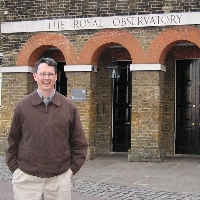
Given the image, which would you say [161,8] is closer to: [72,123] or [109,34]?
[109,34]

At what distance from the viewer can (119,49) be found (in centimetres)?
1433

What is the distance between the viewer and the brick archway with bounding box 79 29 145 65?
12.5m

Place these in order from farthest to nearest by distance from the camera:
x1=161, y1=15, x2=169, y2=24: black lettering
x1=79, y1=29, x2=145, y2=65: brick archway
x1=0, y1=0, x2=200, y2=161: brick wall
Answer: x1=79, y1=29, x2=145, y2=65: brick archway < x1=0, y1=0, x2=200, y2=161: brick wall < x1=161, y1=15, x2=169, y2=24: black lettering

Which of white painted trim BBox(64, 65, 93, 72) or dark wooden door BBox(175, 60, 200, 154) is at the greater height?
white painted trim BBox(64, 65, 93, 72)

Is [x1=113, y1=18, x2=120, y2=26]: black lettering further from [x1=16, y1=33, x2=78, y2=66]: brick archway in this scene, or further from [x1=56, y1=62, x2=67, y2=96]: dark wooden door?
[x1=56, y1=62, x2=67, y2=96]: dark wooden door

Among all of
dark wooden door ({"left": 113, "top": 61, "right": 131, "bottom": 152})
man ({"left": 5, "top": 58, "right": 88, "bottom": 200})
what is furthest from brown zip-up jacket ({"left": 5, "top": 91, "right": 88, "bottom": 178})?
dark wooden door ({"left": 113, "top": 61, "right": 131, "bottom": 152})

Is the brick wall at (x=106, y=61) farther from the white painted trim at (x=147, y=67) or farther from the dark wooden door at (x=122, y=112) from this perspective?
the dark wooden door at (x=122, y=112)

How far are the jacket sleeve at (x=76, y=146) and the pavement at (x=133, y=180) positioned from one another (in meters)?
3.78

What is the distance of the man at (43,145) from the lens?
4.17 meters

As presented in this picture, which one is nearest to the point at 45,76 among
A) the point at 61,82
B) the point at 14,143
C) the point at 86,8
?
the point at 14,143

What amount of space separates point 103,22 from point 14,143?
8912 millimetres

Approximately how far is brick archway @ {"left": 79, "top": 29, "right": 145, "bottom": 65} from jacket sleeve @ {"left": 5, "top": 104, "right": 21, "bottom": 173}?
8.47 m

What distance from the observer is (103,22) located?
42.1 feet

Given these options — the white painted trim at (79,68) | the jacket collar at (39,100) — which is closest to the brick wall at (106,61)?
the white painted trim at (79,68)
